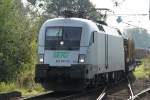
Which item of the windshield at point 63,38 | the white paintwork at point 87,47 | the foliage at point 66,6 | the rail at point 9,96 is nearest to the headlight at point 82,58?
the white paintwork at point 87,47

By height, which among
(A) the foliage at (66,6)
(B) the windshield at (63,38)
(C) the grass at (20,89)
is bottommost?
(C) the grass at (20,89)

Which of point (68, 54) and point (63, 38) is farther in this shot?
point (63, 38)

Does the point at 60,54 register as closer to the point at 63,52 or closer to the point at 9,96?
the point at 63,52

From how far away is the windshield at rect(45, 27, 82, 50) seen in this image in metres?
19.6

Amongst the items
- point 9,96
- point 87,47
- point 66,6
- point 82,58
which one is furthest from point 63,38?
point 66,6

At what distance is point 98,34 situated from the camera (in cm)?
2073

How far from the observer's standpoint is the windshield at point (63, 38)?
64.4ft

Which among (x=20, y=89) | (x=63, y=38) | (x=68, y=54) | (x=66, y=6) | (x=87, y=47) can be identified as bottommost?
(x=20, y=89)

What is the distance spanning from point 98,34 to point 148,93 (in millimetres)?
3239

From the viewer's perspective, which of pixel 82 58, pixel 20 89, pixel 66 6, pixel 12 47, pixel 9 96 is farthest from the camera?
pixel 66 6

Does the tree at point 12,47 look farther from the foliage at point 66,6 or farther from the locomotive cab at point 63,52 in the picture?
the foliage at point 66,6

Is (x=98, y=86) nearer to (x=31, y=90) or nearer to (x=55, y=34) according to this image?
(x=31, y=90)

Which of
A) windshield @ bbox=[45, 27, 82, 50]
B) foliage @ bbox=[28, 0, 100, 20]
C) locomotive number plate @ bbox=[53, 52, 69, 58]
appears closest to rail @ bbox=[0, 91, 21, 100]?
locomotive number plate @ bbox=[53, 52, 69, 58]

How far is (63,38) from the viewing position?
1984 cm
